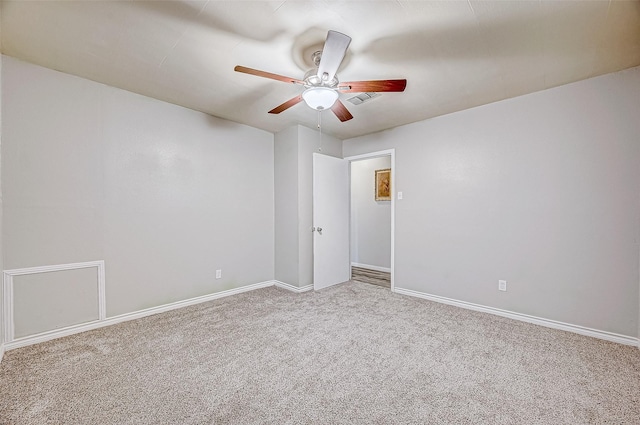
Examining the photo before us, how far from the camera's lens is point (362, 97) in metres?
2.91

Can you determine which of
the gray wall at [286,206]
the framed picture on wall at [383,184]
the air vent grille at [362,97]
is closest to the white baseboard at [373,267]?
the framed picture on wall at [383,184]

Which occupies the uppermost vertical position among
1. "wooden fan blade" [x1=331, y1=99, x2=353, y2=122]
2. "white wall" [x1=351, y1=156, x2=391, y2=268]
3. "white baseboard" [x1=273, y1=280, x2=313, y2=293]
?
"wooden fan blade" [x1=331, y1=99, x2=353, y2=122]

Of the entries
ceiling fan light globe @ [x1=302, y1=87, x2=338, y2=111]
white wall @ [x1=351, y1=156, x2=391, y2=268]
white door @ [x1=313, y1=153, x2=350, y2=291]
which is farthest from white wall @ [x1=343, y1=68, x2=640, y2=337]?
ceiling fan light globe @ [x1=302, y1=87, x2=338, y2=111]

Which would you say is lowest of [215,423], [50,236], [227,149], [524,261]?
[215,423]

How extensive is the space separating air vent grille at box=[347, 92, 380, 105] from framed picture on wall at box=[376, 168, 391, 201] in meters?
2.45

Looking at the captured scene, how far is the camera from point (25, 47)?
6.83 feet

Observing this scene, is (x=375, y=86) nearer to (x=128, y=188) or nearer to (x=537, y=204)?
(x=537, y=204)

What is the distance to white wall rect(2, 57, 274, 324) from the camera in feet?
7.56

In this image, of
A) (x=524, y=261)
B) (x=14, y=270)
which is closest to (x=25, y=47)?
(x=14, y=270)

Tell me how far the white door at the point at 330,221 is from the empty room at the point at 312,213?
0.14m

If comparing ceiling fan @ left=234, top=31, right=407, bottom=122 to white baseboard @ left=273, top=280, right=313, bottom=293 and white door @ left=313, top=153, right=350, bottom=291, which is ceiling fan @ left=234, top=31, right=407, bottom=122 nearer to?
white door @ left=313, top=153, right=350, bottom=291

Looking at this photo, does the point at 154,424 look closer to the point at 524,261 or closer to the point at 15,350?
the point at 15,350

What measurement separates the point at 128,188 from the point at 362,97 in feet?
8.80

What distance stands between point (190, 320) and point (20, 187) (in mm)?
1877
